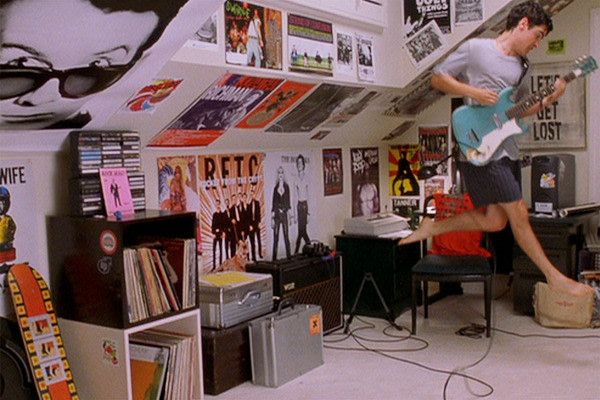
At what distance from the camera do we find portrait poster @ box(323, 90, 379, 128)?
14.1 feet

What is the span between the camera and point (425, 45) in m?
4.26

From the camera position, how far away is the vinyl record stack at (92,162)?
9.44 feet

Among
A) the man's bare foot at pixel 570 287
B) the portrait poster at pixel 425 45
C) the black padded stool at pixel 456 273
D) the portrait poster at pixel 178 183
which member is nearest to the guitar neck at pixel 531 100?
the man's bare foot at pixel 570 287

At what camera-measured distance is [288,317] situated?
3496 mm

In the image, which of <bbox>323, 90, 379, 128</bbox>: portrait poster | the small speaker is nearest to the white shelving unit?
<bbox>323, 90, 379, 128</bbox>: portrait poster

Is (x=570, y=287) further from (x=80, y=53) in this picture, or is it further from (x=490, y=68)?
(x=80, y=53)

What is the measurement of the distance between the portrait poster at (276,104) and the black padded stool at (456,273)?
118 cm

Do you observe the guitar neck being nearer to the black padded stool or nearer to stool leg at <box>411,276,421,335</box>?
the black padded stool

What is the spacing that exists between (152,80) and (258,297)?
1236 millimetres

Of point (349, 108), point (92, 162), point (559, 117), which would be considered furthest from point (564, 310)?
point (92, 162)

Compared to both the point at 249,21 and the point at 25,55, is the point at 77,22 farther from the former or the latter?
the point at 249,21

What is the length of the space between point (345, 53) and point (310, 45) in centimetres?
33

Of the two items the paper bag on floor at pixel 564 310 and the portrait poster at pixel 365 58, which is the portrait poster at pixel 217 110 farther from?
the paper bag on floor at pixel 564 310

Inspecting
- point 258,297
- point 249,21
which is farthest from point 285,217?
point 249,21
